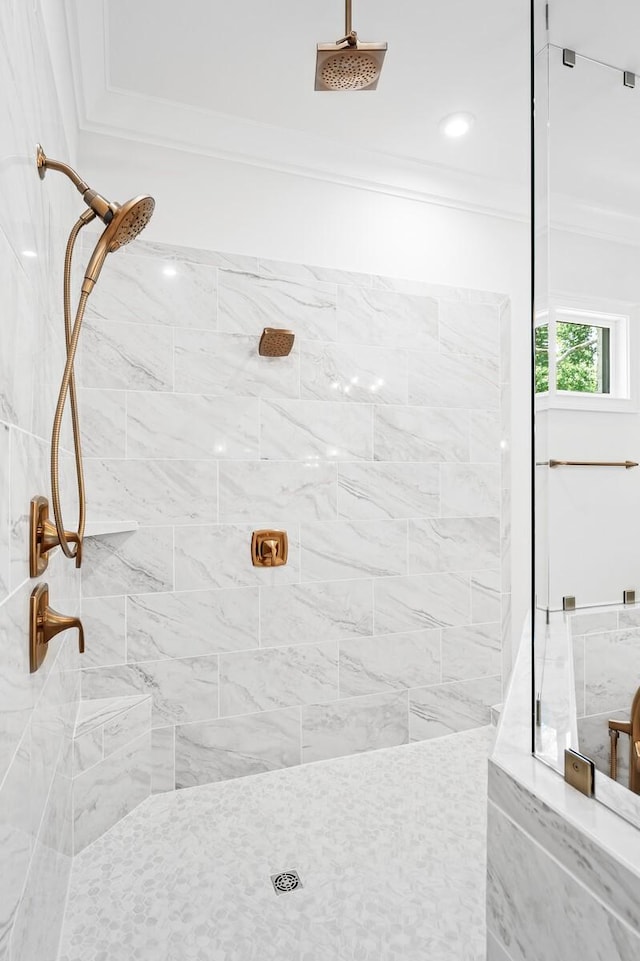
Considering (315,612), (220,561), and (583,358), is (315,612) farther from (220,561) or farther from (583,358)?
(583,358)

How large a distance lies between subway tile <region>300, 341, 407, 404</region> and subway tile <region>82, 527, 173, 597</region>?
0.82 meters

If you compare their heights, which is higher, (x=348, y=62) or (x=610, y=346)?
(x=348, y=62)

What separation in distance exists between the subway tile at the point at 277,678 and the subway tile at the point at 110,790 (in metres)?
0.32

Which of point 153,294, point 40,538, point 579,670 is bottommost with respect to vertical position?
point 579,670

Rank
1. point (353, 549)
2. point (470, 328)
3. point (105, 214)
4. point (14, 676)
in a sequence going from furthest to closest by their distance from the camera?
1. point (470, 328)
2. point (353, 549)
3. point (105, 214)
4. point (14, 676)

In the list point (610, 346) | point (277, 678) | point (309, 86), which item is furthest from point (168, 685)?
point (309, 86)

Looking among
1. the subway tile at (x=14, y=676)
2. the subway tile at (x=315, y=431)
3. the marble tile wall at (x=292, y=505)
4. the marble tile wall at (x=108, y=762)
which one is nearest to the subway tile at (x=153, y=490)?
the marble tile wall at (x=292, y=505)

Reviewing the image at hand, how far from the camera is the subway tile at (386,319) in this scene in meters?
2.30

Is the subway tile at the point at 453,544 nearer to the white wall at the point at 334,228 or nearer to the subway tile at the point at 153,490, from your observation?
the white wall at the point at 334,228

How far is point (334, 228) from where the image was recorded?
7.59 feet

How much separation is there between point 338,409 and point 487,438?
0.75m

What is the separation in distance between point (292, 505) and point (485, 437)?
0.98 m

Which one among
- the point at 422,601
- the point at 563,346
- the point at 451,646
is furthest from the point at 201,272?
the point at 451,646

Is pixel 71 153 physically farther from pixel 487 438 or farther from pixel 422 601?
pixel 422 601
